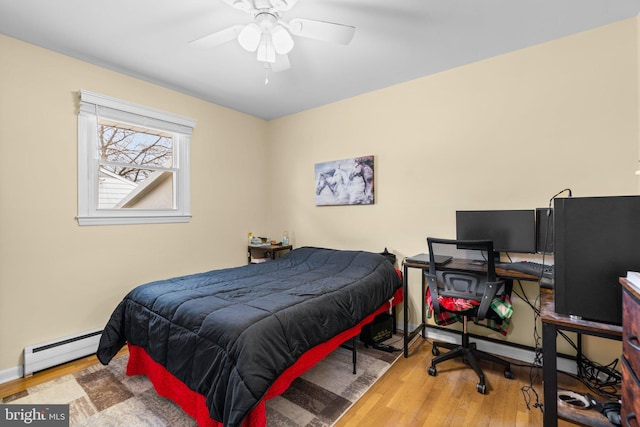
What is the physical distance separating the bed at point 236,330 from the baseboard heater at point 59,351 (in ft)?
1.63

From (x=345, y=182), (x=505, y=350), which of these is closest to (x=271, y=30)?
(x=345, y=182)

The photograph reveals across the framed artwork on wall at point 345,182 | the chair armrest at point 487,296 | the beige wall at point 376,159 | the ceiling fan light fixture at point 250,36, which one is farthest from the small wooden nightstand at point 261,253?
the ceiling fan light fixture at point 250,36

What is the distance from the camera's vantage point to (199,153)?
135 inches

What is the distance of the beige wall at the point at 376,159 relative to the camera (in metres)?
2.18

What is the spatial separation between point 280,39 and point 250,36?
0.18 metres

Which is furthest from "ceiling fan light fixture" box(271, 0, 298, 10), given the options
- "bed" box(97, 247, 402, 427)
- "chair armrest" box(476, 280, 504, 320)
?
"chair armrest" box(476, 280, 504, 320)

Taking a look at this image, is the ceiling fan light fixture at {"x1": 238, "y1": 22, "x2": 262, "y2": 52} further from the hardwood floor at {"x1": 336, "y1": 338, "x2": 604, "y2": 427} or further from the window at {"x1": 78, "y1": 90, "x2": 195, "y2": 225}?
the hardwood floor at {"x1": 336, "y1": 338, "x2": 604, "y2": 427}

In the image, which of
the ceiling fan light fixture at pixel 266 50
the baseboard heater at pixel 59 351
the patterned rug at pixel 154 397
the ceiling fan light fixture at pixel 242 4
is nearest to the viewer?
the ceiling fan light fixture at pixel 242 4

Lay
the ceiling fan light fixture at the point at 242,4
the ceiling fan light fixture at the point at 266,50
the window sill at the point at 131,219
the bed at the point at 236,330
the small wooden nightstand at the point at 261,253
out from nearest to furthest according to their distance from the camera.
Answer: the bed at the point at 236,330 → the ceiling fan light fixture at the point at 242,4 → the ceiling fan light fixture at the point at 266,50 → the window sill at the point at 131,219 → the small wooden nightstand at the point at 261,253

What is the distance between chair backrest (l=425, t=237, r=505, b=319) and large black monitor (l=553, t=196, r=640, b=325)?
0.77 m

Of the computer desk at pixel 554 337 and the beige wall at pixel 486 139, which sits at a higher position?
the beige wall at pixel 486 139

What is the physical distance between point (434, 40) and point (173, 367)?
296cm

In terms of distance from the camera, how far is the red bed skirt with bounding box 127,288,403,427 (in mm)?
1499

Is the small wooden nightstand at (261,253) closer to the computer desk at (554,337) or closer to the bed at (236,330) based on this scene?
the bed at (236,330)
